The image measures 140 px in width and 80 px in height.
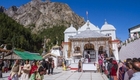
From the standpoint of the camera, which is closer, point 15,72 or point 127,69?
point 127,69

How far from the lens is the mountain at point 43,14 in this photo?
10706 cm

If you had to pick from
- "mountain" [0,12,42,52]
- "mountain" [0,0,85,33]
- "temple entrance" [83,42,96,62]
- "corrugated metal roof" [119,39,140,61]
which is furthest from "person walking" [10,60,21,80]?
"mountain" [0,0,85,33]

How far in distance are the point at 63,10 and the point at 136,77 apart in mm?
125225

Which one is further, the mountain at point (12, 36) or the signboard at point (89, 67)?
the mountain at point (12, 36)

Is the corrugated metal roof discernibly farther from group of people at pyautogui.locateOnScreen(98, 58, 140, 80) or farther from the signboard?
group of people at pyautogui.locateOnScreen(98, 58, 140, 80)

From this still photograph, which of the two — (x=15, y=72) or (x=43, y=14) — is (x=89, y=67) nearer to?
(x=15, y=72)

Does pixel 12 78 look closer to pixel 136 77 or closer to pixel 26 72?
pixel 26 72

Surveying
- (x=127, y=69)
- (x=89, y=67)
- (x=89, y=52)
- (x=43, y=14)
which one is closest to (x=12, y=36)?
(x=89, y=52)

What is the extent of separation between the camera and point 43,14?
120 metres

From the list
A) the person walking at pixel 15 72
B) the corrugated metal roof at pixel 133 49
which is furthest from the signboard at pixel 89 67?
the person walking at pixel 15 72

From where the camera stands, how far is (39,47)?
1933 inches

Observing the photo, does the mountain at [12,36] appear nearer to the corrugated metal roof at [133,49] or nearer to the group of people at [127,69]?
the corrugated metal roof at [133,49]

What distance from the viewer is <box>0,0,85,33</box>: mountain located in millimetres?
107062

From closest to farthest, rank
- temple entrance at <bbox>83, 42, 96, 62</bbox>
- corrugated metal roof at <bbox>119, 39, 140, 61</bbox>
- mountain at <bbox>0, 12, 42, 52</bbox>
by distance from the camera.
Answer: corrugated metal roof at <bbox>119, 39, 140, 61</bbox>
temple entrance at <bbox>83, 42, 96, 62</bbox>
mountain at <bbox>0, 12, 42, 52</bbox>
